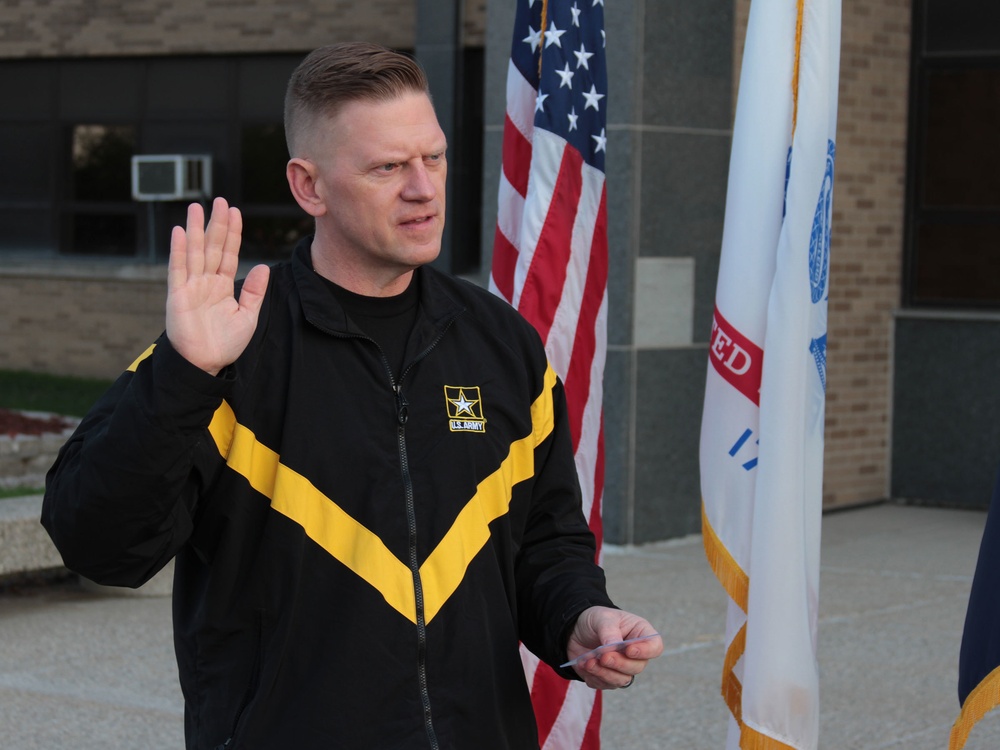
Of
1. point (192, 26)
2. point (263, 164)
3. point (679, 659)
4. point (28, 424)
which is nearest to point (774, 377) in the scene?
point (679, 659)

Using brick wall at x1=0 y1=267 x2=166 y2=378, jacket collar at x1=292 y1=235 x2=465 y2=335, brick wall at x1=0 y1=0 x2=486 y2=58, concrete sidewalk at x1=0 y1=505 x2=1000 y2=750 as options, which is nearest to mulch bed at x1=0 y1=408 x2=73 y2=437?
concrete sidewalk at x1=0 y1=505 x2=1000 y2=750

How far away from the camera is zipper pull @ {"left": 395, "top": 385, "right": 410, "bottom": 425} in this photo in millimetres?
2699

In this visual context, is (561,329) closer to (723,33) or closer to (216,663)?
(216,663)

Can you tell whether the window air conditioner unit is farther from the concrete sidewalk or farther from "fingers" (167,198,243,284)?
"fingers" (167,198,243,284)

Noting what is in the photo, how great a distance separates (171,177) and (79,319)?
1936 mm

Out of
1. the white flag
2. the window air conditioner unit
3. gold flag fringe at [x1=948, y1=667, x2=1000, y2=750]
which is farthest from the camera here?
the window air conditioner unit

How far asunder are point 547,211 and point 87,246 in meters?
11.9

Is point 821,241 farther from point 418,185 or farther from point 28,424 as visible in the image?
point 28,424

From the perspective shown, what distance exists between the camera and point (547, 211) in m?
5.12

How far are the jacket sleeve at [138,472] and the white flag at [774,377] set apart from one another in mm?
1866

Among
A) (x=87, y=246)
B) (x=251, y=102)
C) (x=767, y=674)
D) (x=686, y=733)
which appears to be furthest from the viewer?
(x=87, y=246)

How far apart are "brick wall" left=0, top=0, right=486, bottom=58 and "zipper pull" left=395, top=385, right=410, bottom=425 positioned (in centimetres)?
1091

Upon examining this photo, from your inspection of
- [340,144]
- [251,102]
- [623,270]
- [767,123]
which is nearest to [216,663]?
[340,144]

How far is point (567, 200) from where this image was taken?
16.9 ft
